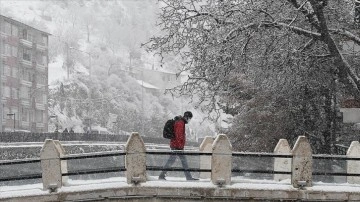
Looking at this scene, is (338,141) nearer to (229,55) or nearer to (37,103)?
(229,55)

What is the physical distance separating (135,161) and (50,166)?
1.82 m

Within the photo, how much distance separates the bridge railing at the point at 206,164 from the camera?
1591 centimetres

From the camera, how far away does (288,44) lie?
2131cm

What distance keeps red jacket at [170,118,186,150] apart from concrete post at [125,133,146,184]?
1.08 m

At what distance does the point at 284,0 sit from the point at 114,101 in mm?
127689

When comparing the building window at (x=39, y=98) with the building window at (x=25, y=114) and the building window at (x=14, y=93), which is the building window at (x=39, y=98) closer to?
the building window at (x=25, y=114)

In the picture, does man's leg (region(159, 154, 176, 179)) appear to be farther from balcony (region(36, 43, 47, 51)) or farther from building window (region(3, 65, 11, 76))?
balcony (region(36, 43, 47, 51))

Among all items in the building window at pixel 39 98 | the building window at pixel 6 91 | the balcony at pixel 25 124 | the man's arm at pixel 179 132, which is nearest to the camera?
the man's arm at pixel 179 132

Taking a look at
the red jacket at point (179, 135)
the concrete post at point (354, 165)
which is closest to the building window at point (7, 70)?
the red jacket at point (179, 135)

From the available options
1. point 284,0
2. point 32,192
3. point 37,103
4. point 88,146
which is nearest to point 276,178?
point 32,192

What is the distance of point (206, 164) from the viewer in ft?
54.2

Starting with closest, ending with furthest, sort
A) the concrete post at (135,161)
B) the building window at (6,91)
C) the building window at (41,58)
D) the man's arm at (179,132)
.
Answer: the concrete post at (135,161)
the man's arm at (179,132)
the building window at (6,91)
the building window at (41,58)

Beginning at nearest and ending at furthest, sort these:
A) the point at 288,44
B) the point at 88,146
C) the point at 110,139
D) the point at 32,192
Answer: the point at 32,192, the point at 288,44, the point at 88,146, the point at 110,139

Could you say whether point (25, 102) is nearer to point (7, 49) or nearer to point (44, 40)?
point (7, 49)
